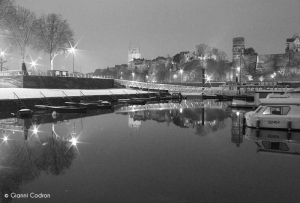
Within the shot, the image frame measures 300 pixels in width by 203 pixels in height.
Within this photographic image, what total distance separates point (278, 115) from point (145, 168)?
1328 cm

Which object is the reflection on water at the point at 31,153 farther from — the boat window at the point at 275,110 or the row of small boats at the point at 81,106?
the boat window at the point at 275,110

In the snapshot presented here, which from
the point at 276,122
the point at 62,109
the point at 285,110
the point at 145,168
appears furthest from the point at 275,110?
the point at 62,109

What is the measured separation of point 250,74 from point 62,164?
124438 mm

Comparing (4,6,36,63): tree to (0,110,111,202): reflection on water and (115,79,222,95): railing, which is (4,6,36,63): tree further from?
(0,110,111,202): reflection on water

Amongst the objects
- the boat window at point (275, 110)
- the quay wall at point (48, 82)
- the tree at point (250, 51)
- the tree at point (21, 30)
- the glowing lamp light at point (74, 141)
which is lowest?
the glowing lamp light at point (74, 141)

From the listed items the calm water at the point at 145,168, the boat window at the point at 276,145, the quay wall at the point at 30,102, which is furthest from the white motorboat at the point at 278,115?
the quay wall at the point at 30,102

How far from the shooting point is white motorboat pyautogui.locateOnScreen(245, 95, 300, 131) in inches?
747

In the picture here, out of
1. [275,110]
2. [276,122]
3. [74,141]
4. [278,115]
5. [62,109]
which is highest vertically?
[275,110]

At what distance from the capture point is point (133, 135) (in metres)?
18.2

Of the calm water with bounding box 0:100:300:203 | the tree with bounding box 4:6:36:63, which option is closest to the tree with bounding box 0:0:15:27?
the tree with bounding box 4:6:36:63

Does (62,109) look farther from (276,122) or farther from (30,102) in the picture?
(276,122)

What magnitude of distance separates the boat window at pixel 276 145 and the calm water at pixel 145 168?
2.46 ft

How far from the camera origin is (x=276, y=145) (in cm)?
1513

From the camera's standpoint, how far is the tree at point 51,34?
58.6 metres
